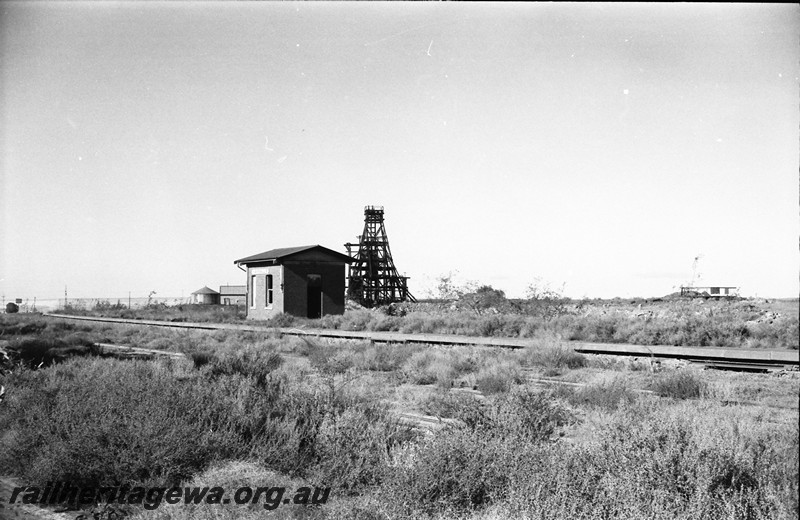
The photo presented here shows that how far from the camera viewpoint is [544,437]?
21.0ft

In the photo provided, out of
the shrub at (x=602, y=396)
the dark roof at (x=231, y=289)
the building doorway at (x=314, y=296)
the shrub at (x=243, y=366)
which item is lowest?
the shrub at (x=602, y=396)

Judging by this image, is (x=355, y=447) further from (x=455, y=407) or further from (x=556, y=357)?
(x=556, y=357)

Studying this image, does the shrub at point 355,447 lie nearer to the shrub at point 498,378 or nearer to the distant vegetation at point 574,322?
the shrub at point 498,378

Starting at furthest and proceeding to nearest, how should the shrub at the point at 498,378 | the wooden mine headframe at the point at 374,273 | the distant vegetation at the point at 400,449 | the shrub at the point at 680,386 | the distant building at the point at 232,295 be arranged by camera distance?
the distant building at the point at 232,295, the wooden mine headframe at the point at 374,273, the shrub at the point at 498,378, the shrub at the point at 680,386, the distant vegetation at the point at 400,449

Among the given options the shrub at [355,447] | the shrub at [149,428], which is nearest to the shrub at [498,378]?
the shrub at [355,447]

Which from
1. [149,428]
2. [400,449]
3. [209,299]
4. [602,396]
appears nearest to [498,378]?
[602,396]

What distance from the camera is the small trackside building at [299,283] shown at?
105 ft

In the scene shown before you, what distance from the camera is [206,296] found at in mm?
59031

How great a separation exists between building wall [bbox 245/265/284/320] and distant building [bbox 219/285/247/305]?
84.8 feet

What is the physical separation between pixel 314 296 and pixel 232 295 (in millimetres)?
32176

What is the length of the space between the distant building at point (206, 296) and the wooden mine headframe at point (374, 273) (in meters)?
16.8

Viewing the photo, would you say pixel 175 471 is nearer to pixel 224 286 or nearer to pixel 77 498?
pixel 77 498

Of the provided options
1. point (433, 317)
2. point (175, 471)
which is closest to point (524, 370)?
point (175, 471)

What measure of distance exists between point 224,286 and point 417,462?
217ft
